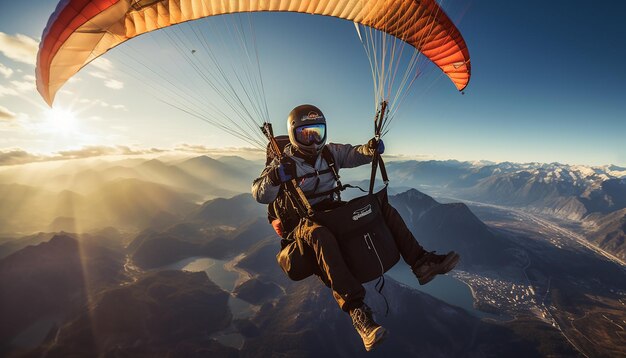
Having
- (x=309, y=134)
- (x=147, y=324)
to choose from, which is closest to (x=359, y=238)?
(x=309, y=134)

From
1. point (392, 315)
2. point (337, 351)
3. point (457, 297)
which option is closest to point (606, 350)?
point (457, 297)

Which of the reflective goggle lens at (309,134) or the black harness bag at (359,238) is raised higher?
the reflective goggle lens at (309,134)

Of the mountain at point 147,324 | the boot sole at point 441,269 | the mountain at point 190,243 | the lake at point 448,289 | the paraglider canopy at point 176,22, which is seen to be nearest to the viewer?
the boot sole at point 441,269

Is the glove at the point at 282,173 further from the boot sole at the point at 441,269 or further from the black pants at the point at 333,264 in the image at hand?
the boot sole at the point at 441,269

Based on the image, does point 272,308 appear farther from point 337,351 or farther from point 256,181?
point 256,181

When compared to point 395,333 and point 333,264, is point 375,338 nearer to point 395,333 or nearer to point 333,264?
point 333,264

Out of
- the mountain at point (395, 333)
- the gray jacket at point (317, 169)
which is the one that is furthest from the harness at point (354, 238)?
the mountain at point (395, 333)
